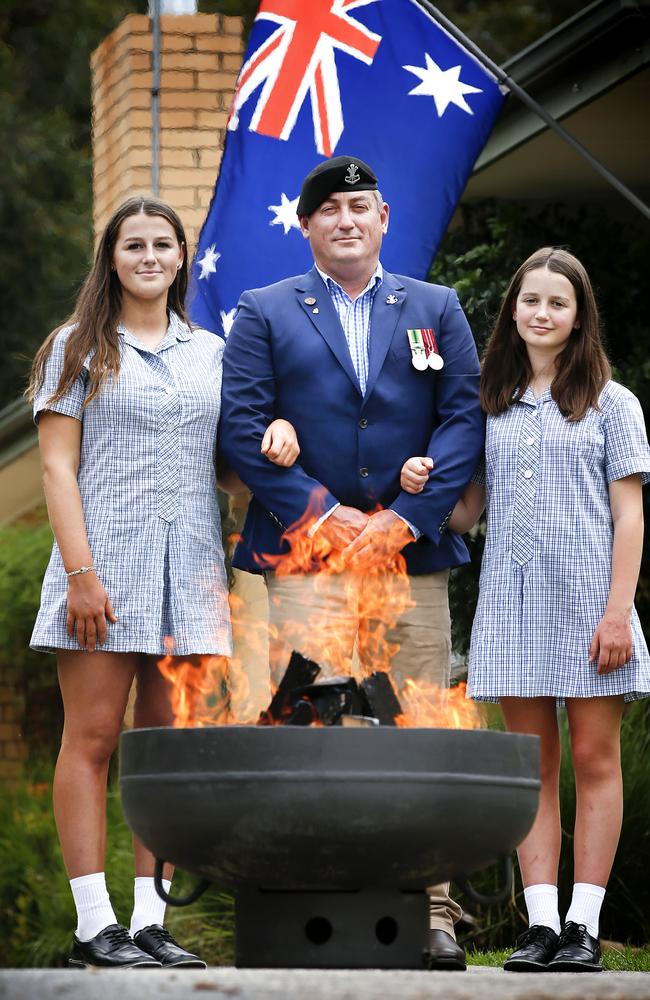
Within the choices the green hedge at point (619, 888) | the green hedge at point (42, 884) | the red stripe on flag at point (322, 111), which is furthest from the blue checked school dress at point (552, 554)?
the green hedge at point (42, 884)

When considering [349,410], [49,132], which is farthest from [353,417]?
[49,132]

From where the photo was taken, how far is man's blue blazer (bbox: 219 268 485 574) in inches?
161

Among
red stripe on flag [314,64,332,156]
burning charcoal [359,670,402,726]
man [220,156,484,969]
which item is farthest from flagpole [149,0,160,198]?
burning charcoal [359,670,402,726]

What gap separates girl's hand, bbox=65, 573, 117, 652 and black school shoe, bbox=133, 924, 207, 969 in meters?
0.71

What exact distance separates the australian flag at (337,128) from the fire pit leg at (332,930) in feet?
9.73

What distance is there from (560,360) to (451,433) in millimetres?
365

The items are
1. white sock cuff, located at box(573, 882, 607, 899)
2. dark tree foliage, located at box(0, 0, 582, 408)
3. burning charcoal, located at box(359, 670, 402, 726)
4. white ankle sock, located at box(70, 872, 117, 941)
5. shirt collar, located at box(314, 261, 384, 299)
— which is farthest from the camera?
dark tree foliage, located at box(0, 0, 582, 408)

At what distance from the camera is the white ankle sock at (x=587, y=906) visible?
3.90 m

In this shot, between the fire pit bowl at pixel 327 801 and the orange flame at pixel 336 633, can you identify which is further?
the orange flame at pixel 336 633

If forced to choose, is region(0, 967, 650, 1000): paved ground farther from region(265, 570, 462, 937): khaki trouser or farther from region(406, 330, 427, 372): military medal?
region(406, 330, 427, 372): military medal

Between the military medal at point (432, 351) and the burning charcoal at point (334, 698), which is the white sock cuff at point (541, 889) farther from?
the military medal at point (432, 351)

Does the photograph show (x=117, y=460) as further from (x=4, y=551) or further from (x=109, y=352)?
(x=4, y=551)

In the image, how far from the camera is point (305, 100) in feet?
19.6

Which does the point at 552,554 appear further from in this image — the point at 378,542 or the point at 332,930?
the point at 332,930
